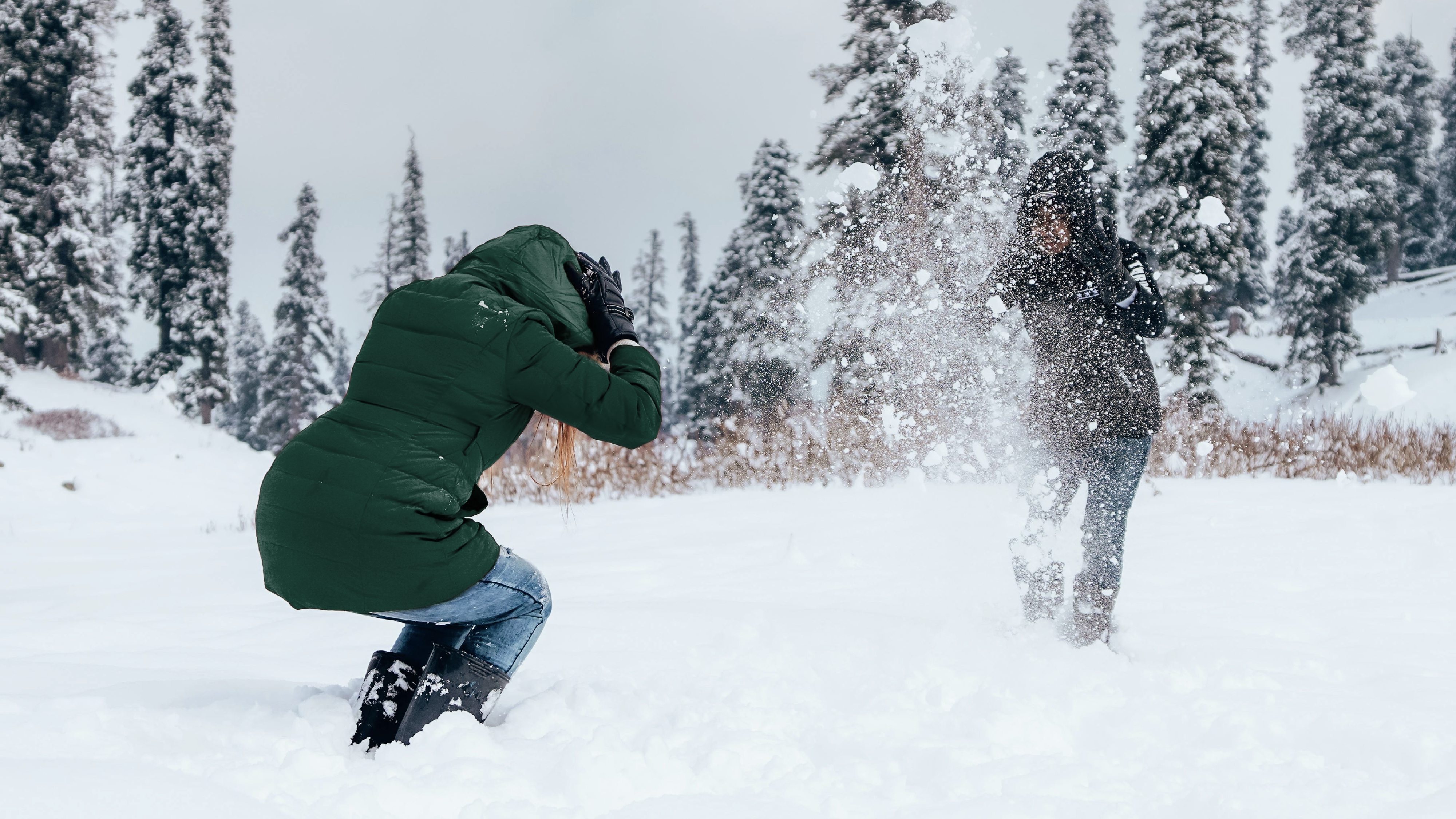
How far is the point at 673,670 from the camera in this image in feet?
10.1

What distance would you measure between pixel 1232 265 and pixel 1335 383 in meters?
9.38

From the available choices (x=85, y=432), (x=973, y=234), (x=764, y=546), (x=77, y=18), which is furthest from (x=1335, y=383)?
(x=77, y=18)

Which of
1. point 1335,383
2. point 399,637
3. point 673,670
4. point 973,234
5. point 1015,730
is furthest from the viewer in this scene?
point 1335,383

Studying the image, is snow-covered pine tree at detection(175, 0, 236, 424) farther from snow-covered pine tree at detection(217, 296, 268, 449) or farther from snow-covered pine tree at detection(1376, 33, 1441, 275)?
snow-covered pine tree at detection(1376, 33, 1441, 275)

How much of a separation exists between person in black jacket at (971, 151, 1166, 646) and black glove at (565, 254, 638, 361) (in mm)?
2113

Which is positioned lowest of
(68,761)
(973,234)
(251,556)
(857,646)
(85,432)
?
(85,432)

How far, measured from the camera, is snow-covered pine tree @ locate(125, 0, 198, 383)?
2575cm

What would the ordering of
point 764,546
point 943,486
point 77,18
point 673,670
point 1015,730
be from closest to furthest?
point 1015,730
point 673,670
point 764,546
point 943,486
point 77,18

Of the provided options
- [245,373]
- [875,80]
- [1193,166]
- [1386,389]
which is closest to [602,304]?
[1386,389]

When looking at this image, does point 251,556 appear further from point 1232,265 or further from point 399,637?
point 1232,265

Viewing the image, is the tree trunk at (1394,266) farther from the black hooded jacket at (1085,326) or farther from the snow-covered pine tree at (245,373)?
the snow-covered pine tree at (245,373)

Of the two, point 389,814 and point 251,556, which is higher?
point 389,814

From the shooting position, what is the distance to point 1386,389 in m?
5.24

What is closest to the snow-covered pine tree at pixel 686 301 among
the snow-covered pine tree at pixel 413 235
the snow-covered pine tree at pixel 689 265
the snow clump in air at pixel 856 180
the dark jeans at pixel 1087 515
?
the snow-covered pine tree at pixel 689 265
